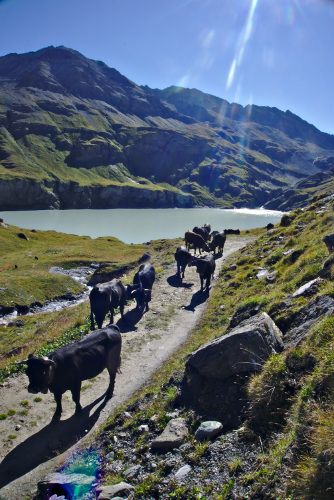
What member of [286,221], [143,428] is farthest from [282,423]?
[286,221]

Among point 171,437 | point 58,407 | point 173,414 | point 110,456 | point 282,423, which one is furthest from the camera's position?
point 58,407

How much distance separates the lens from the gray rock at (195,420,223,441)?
9.54m

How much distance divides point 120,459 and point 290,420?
5.02 meters

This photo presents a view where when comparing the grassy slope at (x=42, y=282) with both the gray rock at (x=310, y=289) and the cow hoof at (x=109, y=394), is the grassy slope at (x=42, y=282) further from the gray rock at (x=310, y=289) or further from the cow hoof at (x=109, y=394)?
the gray rock at (x=310, y=289)

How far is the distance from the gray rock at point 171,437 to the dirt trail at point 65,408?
10.9 ft

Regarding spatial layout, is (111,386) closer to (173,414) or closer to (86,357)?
(86,357)

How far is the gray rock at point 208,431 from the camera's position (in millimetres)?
9539

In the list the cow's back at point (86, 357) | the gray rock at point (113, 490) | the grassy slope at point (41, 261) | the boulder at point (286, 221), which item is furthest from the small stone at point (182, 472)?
the boulder at point (286, 221)

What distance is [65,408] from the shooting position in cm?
1477

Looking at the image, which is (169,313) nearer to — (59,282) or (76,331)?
(76,331)

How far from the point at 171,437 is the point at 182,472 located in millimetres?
1413

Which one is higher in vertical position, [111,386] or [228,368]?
[228,368]

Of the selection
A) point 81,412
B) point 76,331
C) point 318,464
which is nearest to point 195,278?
point 76,331

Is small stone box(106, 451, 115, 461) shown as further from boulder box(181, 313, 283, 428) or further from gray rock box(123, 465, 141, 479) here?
boulder box(181, 313, 283, 428)
